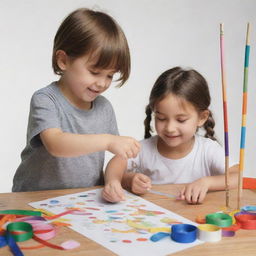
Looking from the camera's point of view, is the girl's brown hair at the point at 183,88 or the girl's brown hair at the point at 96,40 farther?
the girl's brown hair at the point at 183,88

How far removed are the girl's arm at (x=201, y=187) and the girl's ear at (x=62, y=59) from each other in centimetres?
45

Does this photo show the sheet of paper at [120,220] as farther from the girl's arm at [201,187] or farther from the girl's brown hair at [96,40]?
the girl's brown hair at [96,40]

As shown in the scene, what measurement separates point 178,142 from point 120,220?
1.55ft

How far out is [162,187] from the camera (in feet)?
3.76

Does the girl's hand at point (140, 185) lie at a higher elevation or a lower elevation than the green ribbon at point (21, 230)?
higher

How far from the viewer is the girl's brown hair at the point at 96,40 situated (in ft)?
3.84

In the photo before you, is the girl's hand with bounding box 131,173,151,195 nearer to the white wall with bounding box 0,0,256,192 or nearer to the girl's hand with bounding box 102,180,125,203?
the girl's hand with bounding box 102,180,125,203

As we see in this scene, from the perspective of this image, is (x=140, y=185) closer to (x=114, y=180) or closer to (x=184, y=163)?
(x=114, y=180)

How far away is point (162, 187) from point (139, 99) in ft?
Answer: 5.23

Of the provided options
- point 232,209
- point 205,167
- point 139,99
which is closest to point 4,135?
point 139,99

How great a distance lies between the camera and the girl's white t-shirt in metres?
1.39

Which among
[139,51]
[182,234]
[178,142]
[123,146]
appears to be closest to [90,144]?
[123,146]

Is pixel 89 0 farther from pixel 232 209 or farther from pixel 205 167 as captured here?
pixel 232 209

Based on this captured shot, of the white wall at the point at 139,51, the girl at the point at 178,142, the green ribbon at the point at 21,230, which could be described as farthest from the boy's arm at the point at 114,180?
the white wall at the point at 139,51
